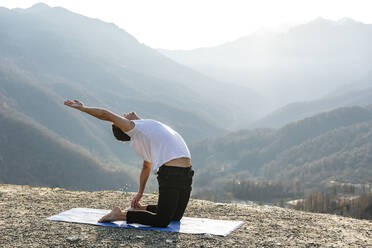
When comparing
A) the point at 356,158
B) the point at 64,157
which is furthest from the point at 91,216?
the point at 64,157

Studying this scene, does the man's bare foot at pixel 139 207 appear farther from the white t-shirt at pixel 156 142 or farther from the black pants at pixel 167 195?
the white t-shirt at pixel 156 142

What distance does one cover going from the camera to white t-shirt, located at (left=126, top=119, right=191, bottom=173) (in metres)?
5.99

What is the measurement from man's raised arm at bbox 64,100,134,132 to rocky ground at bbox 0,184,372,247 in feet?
5.04

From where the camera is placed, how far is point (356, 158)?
10406cm

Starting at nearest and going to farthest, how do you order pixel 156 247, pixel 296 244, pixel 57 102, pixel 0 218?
pixel 156 247 → pixel 296 244 → pixel 0 218 → pixel 57 102

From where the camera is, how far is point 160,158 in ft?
19.7

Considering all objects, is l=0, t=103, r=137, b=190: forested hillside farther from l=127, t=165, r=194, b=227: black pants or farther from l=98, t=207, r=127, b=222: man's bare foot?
l=127, t=165, r=194, b=227: black pants

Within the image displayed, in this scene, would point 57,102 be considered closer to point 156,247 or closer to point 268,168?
point 268,168

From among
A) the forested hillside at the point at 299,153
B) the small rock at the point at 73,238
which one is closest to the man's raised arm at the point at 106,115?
the small rock at the point at 73,238

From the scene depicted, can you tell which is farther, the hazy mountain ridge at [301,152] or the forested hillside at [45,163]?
the forested hillside at [45,163]

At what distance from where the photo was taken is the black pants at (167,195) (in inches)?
235

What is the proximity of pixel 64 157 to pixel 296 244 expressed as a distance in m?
121

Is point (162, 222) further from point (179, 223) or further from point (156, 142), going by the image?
point (156, 142)

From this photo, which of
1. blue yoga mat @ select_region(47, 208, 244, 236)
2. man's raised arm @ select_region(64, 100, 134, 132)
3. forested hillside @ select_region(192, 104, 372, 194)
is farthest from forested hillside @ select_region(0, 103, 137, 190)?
man's raised arm @ select_region(64, 100, 134, 132)
